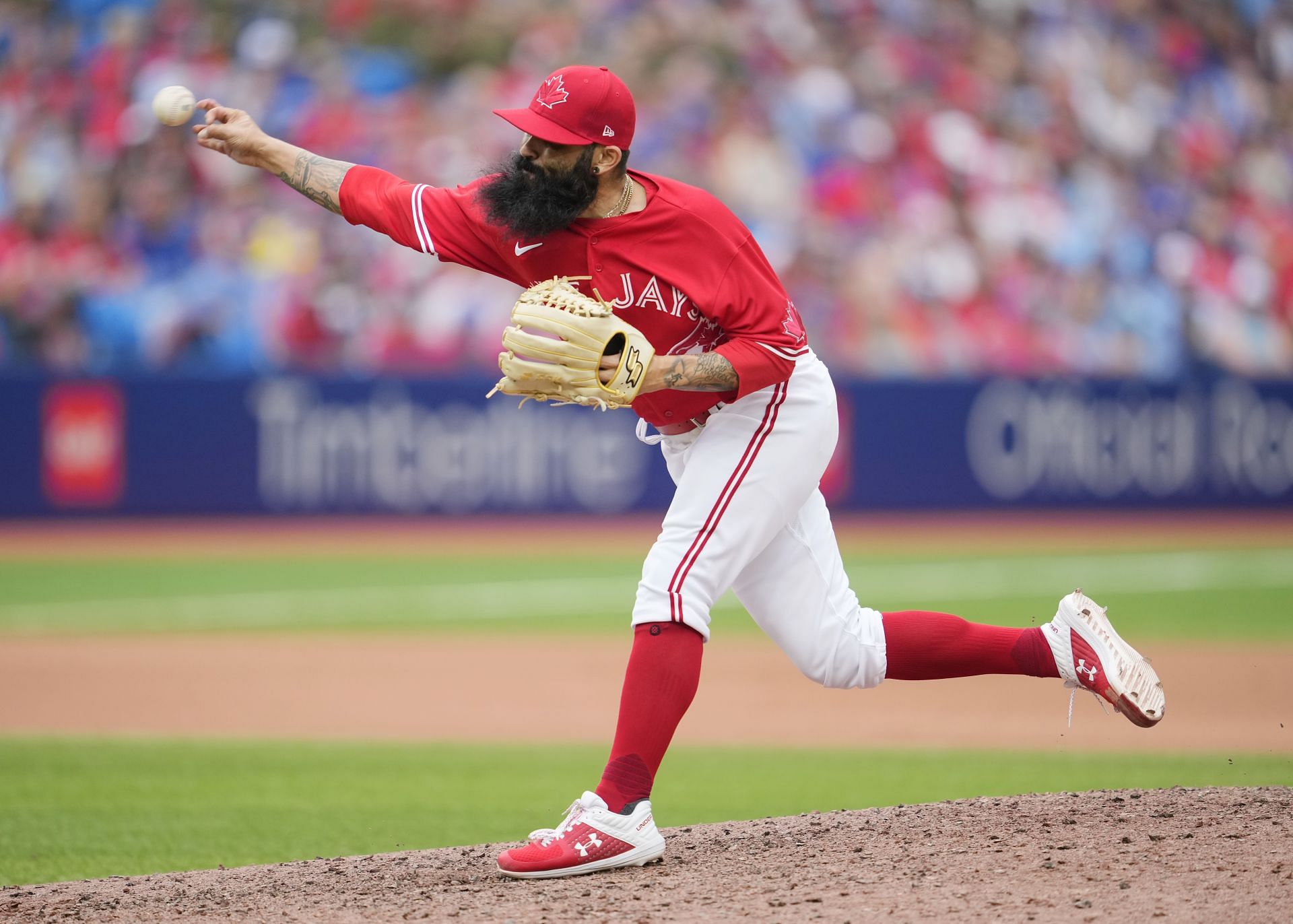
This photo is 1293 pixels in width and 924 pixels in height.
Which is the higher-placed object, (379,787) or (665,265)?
(665,265)

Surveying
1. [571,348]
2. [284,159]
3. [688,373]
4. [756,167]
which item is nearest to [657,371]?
[688,373]

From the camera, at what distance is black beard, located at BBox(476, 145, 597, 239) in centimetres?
350

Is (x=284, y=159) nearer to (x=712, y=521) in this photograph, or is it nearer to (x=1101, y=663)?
(x=712, y=521)

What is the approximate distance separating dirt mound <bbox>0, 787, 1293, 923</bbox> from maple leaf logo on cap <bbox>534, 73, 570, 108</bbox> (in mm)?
1813

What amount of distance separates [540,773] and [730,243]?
2.85m

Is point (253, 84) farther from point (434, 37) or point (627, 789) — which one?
point (627, 789)

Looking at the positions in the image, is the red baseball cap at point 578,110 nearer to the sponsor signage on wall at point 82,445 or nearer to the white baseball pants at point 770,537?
the white baseball pants at point 770,537

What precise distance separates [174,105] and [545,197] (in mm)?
1108

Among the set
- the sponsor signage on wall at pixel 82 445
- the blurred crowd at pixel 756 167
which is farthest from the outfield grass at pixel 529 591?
the blurred crowd at pixel 756 167

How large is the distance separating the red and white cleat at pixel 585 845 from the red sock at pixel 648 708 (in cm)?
4

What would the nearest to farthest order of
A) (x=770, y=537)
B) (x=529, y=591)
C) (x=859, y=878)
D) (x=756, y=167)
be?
(x=859, y=878) < (x=770, y=537) < (x=529, y=591) < (x=756, y=167)

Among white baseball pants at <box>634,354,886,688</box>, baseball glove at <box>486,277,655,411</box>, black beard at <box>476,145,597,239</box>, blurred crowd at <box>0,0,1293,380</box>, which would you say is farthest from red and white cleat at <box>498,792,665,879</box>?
blurred crowd at <box>0,0,1293,380</box>

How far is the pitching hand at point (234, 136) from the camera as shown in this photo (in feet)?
12.7

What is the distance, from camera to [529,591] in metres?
10.9
